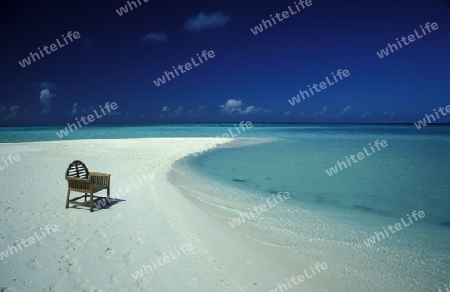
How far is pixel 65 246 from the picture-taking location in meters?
4.86

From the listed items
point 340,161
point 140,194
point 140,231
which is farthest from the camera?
point 340,161

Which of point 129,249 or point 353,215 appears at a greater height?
point 129,249

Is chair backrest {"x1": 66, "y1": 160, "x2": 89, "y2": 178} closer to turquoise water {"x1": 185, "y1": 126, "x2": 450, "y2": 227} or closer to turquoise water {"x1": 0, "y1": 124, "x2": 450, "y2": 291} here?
turquoise water {"x1": 0, "y1": 124, "x2": 450, "y2": 291}

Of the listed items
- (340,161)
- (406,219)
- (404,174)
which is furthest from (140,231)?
(340,161)

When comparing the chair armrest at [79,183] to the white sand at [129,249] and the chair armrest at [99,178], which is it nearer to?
the chair armrest at [99,178]

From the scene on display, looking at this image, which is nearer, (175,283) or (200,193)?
(175,283)

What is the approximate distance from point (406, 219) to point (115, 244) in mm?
7783

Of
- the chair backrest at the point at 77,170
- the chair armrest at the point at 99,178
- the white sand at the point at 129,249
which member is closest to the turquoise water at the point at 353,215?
the white sand at the point at 129,249

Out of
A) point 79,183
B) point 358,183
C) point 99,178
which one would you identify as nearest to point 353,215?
point 358,183

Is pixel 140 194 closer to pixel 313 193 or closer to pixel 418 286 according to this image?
pixel 313 193

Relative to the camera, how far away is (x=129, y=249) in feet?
15.9

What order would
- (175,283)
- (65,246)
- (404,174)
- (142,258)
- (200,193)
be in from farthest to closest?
(404,174)
(200,193)
(65,246)
(142,258)
(175,283)

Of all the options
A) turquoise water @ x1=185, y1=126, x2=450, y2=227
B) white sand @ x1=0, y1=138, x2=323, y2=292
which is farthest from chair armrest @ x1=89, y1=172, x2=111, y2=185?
turquoise water @ x1=185, y1=126, x2=450, y2=227

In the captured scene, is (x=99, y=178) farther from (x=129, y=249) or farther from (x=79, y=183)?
(x=129, y=249)
